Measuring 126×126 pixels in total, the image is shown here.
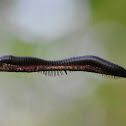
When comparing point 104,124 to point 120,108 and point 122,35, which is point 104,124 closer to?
point 120,108

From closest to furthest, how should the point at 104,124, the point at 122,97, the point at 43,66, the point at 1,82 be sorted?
the point at 43,66, the point at 122,97, the point at 104,124, the point at 1,82

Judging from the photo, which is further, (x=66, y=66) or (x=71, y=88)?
(x=71, y=88)

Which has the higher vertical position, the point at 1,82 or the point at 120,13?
the point at 120,13

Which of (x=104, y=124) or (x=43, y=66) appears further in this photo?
(x=104, y=124)

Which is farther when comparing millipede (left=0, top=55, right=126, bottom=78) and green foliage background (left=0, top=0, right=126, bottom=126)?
green foliage background (left=0, top=0, right=126, bottom=126)

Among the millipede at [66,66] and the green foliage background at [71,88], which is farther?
the green foliage background at [71,88]

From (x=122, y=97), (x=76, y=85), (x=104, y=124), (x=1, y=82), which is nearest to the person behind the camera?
(x=122, y=97)

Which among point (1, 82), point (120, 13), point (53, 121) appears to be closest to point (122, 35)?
point (120, 13)

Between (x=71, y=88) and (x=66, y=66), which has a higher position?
(x=71, y=88)
